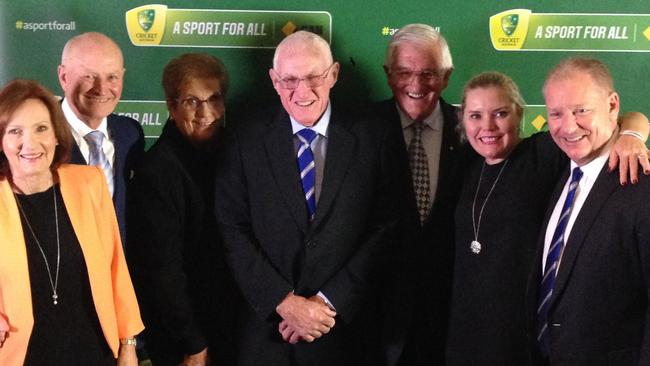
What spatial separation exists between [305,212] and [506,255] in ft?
2.70

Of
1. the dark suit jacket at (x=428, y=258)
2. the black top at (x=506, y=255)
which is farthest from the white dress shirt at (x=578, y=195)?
the dark suit jacket at (x=428, y=258)

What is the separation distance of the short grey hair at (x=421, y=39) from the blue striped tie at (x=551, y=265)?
1083 mm

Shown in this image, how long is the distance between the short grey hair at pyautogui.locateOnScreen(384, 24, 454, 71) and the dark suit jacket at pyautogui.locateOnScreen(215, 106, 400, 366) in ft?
1.75

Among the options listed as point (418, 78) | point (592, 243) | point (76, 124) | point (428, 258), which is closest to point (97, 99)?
point (76, 124)

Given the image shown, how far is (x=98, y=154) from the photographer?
3436mm

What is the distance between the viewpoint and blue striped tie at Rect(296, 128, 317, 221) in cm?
325

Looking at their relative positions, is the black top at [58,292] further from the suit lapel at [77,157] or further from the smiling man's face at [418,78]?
the smiling man's face at [418,78]

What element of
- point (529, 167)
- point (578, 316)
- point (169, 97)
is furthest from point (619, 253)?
point (169, 97)

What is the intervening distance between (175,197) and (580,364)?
1.74 m

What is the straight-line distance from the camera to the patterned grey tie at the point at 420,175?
360 centimetres

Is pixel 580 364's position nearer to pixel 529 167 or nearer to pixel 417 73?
pixel 529 167

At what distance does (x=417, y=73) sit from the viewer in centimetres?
363

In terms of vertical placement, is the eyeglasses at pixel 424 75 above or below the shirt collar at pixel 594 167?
above

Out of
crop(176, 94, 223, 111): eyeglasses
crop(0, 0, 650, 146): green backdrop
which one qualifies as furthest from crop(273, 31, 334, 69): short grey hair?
crop(0, 0, 650, 146): green backdrop
